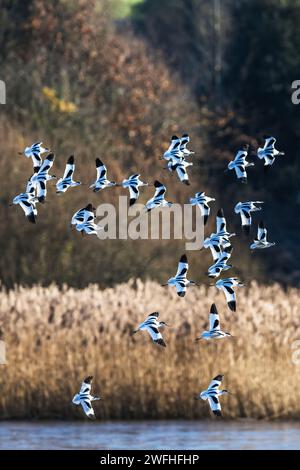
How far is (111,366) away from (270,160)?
1156cm

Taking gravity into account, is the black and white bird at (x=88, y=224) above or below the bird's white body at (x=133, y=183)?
below

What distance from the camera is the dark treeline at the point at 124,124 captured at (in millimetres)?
30641

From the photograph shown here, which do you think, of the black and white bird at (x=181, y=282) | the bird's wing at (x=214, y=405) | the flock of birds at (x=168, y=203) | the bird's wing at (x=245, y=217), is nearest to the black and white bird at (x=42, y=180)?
the flock of birds at (x=168, y=203)

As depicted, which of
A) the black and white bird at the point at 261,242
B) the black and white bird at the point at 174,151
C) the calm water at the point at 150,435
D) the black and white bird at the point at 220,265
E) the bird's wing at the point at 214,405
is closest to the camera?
the bird's wing at the point at 214,405

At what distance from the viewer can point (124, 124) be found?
42.1 meters

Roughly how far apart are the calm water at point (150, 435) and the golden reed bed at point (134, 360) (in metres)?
0.31

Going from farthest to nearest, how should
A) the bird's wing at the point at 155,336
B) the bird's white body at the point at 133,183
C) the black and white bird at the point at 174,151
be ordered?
the black and white bird at the point at 174,151, the bird's white body at the point at 133,183, the bird's wing at the point at 155,336

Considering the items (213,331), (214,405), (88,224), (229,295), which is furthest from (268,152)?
(214,405)

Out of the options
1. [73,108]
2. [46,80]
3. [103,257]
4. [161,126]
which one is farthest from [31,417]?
[161,126]

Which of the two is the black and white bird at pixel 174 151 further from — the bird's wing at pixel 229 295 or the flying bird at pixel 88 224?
the bird's wing at pixel 229 295

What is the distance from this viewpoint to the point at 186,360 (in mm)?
24250

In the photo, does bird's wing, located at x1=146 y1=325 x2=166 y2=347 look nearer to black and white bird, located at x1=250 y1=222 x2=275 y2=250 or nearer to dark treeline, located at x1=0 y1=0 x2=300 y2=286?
black and white bird, located at x1=250 y1=222 x2=275 y2=250

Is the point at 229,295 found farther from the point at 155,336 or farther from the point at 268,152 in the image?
the point at 268,152

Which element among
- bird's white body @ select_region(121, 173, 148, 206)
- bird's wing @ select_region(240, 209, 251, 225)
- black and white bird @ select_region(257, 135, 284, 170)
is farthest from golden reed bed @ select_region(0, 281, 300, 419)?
bird's wing @ select_region(240, 209, 251, 225)
